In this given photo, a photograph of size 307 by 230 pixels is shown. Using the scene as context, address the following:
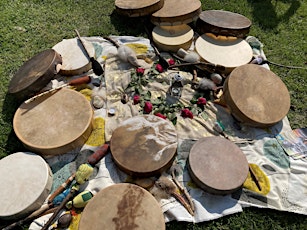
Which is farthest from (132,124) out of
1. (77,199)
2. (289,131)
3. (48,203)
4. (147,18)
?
(147,18)

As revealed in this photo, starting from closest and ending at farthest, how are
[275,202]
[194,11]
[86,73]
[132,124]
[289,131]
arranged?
1. [275,202]
2. [132,124]
3. [289,131]
4. [86,73]
5. [194,11]

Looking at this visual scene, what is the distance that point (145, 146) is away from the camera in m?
3.59

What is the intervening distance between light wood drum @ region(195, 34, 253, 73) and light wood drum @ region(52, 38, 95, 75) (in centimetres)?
187

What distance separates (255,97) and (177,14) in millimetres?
2140

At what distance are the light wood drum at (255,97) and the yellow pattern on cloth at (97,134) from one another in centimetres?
190

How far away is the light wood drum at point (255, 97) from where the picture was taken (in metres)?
4.06

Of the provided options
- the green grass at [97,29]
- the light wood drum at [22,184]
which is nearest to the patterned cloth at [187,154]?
the light wood drum at [22,184]

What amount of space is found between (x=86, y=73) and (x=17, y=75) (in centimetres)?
106

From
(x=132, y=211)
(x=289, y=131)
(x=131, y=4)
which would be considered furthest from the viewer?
(x=131, y=4)

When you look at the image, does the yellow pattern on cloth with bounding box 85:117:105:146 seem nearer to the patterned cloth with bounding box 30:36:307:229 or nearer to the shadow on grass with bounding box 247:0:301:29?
the patterned cloth with bounding box 30:36:307:229

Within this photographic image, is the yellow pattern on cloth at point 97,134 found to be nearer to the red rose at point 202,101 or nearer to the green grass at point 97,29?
the green grass at point 97,29

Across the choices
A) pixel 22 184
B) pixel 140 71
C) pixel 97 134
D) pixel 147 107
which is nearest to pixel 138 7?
pixel 140 71

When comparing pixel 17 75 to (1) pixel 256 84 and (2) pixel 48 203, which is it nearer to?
(2) pixel 48 203

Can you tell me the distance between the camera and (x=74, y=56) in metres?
4.72
